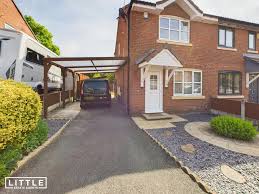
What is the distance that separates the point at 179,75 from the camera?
1195 centimetres

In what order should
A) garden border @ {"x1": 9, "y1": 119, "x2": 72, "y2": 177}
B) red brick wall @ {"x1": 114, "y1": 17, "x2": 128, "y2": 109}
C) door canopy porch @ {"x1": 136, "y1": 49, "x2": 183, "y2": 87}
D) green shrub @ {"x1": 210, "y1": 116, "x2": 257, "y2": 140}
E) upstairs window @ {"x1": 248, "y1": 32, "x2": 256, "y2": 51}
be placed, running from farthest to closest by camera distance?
upstairs window @ {"x1": 248, "y1": 32, "x2": 256, "y2": 51}
red brick wall @ {"x1": 114, "y1": 17, "x2": 128, "y2": 109}
door canopy porch @ {"x1": 136, "y1": 49, "x2": 183, "y2": 87}
green shrub @ {"x1": 210, "y1": 116, "x2": 257, "y2": 140}
garden border @ {"x1": 9, "y1": 119, "x2": 72, "y2": 177}

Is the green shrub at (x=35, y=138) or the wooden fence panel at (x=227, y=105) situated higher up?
the wooden fence panel at (x=227, y=105)

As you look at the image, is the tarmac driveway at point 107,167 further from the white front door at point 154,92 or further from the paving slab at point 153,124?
the white front door at point 154,92

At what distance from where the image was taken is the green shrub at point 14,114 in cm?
372

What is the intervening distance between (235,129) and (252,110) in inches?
131

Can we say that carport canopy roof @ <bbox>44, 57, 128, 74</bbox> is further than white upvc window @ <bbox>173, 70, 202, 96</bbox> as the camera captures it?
No

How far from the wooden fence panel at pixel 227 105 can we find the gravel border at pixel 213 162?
5.13 metres

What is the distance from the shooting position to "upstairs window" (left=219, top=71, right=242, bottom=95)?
13188 mm

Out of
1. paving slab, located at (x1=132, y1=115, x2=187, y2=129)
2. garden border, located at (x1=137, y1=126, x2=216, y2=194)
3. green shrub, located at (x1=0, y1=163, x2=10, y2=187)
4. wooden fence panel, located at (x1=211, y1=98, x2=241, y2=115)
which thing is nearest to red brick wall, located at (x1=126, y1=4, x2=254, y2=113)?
wooden fence panel, located at (x1=211, y1=98, x2=241, y2=115)

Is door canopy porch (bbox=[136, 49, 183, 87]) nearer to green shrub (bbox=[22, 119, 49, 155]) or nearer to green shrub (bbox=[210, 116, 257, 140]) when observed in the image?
green shrub (bbox=[210, 116, 257, 140])

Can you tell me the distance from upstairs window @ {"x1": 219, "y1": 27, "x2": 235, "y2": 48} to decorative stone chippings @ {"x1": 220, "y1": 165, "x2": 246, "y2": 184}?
36.6ft

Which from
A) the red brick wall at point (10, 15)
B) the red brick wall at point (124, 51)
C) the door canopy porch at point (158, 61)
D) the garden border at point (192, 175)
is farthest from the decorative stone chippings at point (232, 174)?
the red brick wall at point (10, 15)

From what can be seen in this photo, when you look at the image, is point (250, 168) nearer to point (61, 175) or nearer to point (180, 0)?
point (61, 175)

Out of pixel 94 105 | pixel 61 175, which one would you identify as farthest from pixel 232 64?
pixel 61 175
